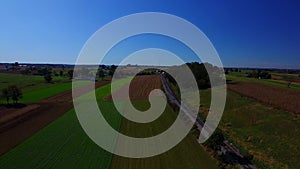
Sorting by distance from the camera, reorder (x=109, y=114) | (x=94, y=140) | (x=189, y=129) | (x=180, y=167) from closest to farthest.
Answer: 1. (x=180, y=167)
2. (x=94, y=140)
3. (x=189, y=129)
4. (x=109, y=114)

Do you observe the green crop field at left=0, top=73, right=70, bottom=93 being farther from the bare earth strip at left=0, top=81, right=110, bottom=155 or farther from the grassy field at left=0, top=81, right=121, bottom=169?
the grassy field at left=0, top=81, right=121, bottom=169

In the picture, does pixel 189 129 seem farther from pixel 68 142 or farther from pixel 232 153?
pixel 68 142

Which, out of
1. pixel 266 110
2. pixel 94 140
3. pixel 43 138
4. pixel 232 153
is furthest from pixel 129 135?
pixel 266 110

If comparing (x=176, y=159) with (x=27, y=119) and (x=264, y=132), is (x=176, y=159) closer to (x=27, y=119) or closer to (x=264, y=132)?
(x=264, y=132)

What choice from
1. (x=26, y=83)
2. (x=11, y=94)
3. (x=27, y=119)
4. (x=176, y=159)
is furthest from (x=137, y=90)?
(x=176, y=159)

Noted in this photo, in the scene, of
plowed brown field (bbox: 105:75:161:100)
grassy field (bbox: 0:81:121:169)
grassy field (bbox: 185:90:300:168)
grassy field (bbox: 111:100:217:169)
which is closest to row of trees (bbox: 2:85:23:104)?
plowed brown field (bbox: 105:75:161:100)

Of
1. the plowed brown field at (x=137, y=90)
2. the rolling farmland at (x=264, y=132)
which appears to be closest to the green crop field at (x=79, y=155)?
the rolling farmland at (x=264, y=132)

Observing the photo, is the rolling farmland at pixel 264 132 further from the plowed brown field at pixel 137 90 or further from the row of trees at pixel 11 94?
the row of trees at pixel 11 94
